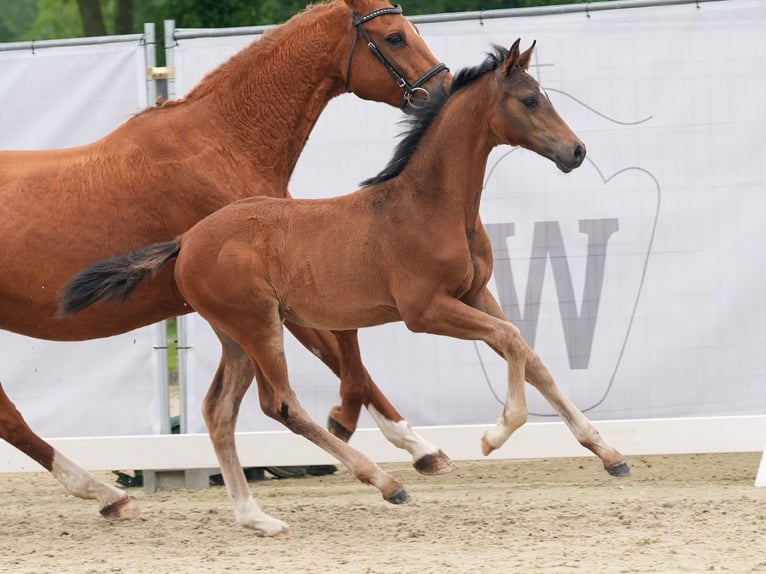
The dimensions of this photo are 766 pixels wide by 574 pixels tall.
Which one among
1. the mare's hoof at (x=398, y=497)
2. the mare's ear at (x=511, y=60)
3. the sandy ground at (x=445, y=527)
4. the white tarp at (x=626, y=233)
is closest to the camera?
the sandy ground at (x=445, y=527)

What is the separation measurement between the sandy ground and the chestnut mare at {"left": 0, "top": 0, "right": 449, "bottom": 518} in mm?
336

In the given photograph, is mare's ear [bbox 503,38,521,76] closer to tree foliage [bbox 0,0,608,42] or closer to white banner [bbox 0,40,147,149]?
white banner [bbox 0,40,147,149]

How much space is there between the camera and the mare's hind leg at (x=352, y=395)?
18.0ft

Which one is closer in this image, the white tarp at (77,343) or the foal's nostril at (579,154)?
the foal's nostril at (579,154)

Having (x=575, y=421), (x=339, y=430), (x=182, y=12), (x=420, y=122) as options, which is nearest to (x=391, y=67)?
(x=420, y=122)

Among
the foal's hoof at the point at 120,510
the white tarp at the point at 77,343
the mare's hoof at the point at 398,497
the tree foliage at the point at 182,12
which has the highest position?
the tree foliage at the point at 182,12

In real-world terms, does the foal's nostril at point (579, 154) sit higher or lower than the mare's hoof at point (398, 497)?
higher

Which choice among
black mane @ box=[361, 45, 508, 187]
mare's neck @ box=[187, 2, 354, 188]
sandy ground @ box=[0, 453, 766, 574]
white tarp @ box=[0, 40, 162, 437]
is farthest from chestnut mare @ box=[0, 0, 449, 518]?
white tarp @ box=[0, 40, 162, 437]

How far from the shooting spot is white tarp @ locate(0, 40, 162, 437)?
666 centimetres

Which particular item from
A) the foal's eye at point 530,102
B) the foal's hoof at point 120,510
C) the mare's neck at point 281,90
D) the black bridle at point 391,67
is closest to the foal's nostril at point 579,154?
the foal's eye at point 530,102

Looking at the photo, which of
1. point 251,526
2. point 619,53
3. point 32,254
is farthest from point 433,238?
point 619,53

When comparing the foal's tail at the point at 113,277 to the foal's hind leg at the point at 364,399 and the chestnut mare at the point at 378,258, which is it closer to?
the chestnut mare at the point at 378,258

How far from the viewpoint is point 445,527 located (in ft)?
16.8

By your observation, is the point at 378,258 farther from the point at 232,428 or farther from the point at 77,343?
the point at 77,343
